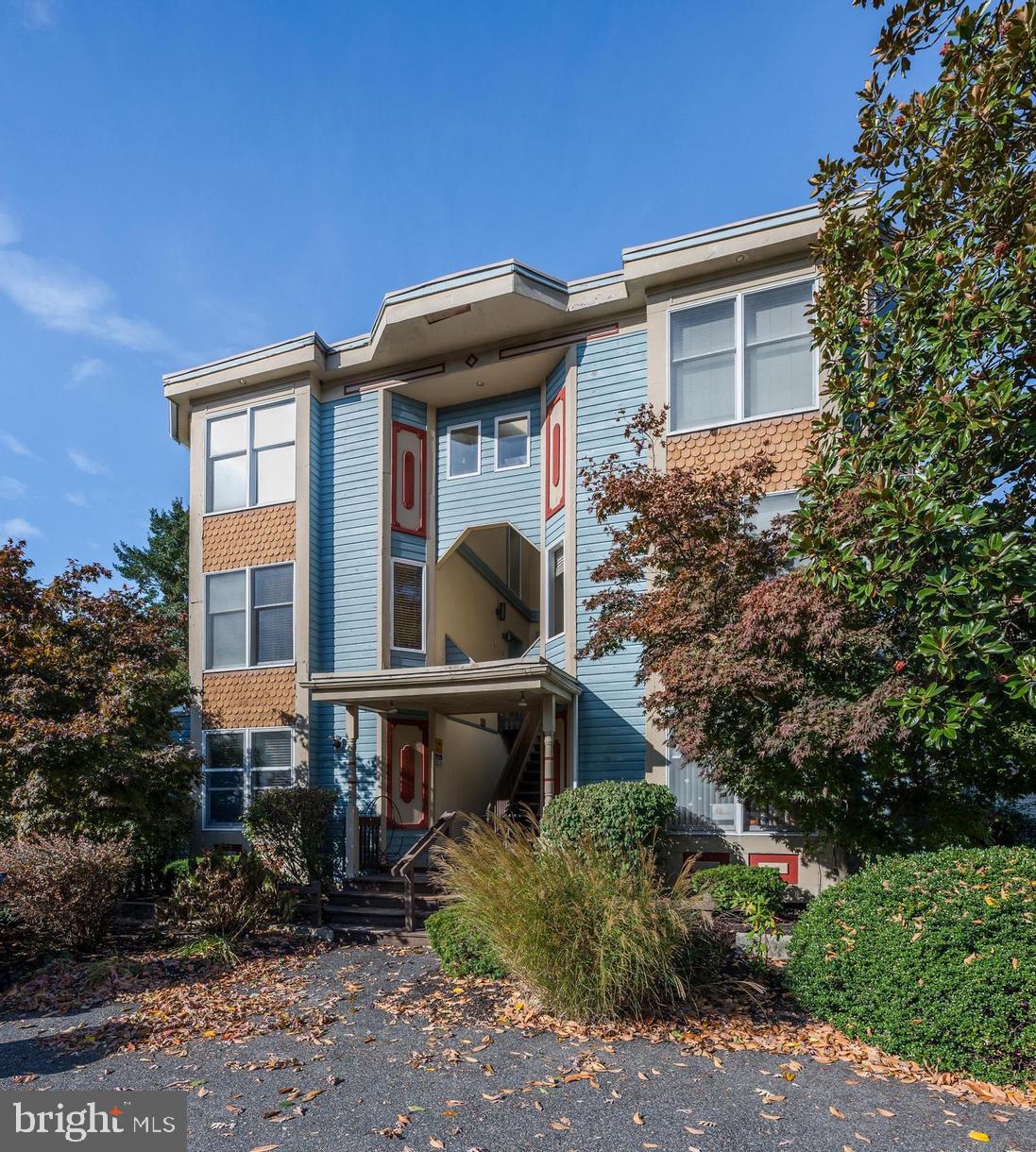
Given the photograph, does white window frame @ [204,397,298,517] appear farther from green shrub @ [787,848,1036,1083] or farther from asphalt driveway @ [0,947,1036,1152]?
green shrub @ [787,848,1036,1083]

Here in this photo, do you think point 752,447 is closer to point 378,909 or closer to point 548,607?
point 548,607

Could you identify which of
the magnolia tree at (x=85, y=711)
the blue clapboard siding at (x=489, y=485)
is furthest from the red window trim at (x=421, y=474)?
the magnolia tree at (x=85, y=711)

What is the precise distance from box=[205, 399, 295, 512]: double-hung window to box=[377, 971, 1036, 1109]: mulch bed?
31.9 feet

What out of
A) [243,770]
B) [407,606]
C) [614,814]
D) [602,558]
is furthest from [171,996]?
[602,558]

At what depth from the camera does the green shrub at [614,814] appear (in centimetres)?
988

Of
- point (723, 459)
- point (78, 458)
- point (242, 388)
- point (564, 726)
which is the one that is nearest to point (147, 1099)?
point (564, 726)

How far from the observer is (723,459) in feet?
37.3

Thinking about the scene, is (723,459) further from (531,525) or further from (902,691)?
(902,691)

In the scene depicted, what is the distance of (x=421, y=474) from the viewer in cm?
1459

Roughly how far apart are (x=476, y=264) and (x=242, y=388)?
5.17 meters

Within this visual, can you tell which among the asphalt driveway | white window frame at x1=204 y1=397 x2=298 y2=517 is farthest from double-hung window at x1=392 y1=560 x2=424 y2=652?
the asphalt driveway

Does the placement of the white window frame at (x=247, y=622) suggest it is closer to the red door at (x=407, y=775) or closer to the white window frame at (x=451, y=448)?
the red door at (x=407, y=775)

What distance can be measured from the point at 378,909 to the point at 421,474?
724 cm

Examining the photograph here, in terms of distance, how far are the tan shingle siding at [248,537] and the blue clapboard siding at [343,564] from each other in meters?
0.53
